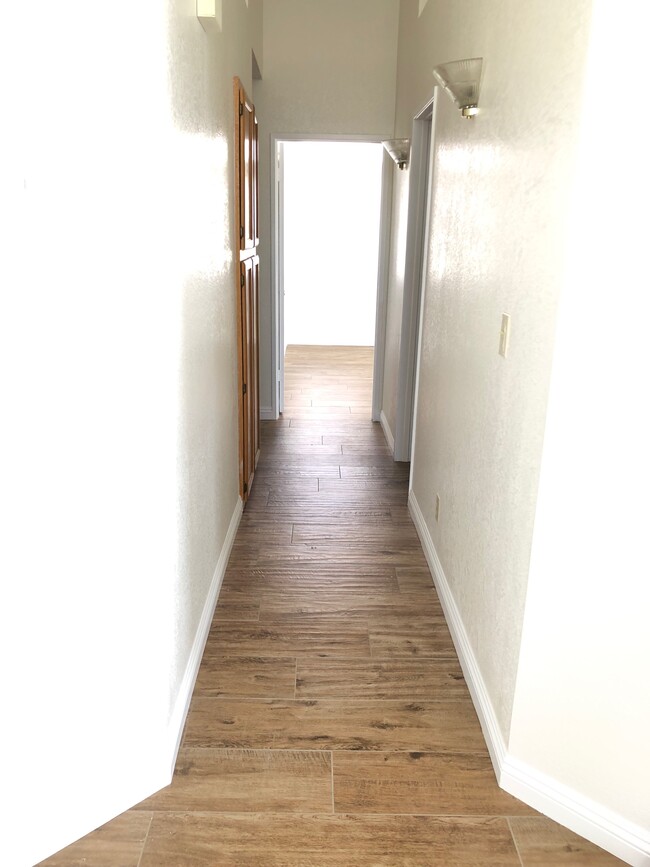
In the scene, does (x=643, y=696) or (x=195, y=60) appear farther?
(x=195, y=60)

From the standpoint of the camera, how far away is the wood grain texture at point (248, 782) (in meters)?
1.95

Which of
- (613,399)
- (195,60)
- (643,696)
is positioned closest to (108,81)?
(195,60)

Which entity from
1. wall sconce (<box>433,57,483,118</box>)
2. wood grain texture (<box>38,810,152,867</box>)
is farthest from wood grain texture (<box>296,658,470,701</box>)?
wall sconce (<box>433,57,483,118</box>)

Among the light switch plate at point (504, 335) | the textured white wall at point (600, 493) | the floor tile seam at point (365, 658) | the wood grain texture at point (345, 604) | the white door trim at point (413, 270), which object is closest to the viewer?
the textured white wall at point (600, 493)

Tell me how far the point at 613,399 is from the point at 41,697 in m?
1.43

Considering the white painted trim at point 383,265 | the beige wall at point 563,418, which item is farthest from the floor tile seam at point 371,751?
the white painted trim at point 383,265

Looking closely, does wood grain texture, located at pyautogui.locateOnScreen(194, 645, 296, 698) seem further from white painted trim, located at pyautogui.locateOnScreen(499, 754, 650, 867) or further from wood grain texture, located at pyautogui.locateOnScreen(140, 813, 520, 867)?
white painted trim, located at pyautogui.locateOnScreen(499, 754, 650, 867)

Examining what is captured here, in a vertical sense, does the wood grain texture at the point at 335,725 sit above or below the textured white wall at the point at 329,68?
below

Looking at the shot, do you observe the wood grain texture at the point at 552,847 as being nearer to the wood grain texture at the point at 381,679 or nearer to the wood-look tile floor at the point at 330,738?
the wood-look tile floor at the point at 330,738

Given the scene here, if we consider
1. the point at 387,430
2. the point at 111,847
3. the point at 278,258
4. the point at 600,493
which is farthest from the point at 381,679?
the point at 278,258

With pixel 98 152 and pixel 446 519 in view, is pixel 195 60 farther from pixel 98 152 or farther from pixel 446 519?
pixel 446 519

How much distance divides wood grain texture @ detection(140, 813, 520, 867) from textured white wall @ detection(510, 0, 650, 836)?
0.88ft

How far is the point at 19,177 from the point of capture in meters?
1.34

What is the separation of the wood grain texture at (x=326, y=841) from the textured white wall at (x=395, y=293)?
3.15 meters
